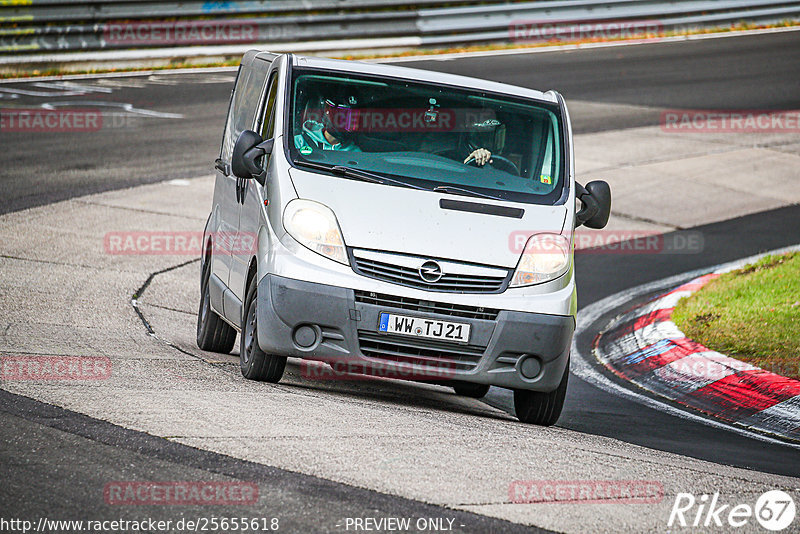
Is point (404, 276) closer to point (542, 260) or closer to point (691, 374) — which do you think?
point (542, 260)

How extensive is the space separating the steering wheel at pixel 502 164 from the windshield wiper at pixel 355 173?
0.64 metres

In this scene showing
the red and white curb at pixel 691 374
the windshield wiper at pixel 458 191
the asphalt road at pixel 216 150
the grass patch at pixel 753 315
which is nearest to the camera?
the asphalt road at pixel 216 150

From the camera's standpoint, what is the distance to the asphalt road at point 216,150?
4.63 m

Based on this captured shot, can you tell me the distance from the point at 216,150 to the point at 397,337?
413 inches

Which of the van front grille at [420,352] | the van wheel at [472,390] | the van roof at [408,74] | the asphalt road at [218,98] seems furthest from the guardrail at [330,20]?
the van front grille at [420,352]

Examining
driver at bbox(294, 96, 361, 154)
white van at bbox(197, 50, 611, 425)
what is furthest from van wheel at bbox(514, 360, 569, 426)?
driver at bbox(294, 96, 361, 154)

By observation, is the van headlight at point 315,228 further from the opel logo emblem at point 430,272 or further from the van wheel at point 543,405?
the van wheel at point 543,405

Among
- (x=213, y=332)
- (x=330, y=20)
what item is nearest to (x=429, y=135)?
(x=213, y=332)

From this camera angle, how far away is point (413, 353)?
6.63 m

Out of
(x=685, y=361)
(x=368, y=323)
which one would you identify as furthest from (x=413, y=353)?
(x=685, y=361)

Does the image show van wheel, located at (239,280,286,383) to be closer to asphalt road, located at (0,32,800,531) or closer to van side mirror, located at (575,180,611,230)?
asphalt road, located at (0,32,800,531)

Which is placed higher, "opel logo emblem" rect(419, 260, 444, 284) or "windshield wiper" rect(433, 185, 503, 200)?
"windshield wiper" rect(433, 185, 503, 200)

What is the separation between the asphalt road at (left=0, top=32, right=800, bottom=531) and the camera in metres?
4.63

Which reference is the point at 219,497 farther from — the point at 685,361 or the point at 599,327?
the point at 599,327
